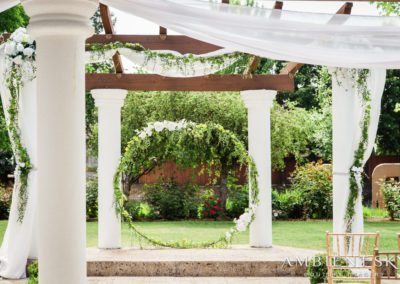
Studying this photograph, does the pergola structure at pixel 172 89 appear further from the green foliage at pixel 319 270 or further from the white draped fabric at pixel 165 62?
the green foliage at pixel 319 270

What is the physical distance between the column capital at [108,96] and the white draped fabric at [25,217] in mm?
1823

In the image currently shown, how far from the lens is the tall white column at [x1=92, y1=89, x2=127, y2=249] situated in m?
10.2

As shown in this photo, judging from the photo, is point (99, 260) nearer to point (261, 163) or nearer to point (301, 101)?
point (261, 163)

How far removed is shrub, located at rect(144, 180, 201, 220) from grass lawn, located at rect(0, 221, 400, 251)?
2.37 ft

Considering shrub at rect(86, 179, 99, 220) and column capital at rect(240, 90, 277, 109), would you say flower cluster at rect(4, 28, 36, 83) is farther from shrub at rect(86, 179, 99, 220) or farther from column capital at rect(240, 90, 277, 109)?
shrub at rect(86, 179, 99, 220)

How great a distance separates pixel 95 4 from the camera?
4.21 meters

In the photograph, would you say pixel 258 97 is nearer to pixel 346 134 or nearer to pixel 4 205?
pixel 346 134

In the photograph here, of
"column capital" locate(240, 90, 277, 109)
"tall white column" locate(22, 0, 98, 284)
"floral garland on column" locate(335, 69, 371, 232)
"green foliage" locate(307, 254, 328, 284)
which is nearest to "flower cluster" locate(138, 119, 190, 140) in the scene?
"column capital" locate(240, 90, 277, 109)

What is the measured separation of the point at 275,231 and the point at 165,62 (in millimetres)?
6363

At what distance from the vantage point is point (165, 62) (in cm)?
852

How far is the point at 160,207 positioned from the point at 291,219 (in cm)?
344

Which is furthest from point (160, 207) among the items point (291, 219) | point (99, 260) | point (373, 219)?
point (99, 260)

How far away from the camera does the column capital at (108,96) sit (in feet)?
33.3

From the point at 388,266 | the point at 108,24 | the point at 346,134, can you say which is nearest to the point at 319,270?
the point at 388,266
